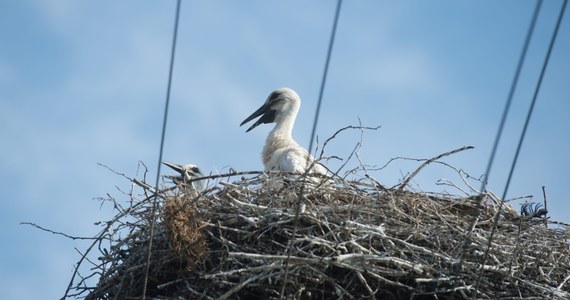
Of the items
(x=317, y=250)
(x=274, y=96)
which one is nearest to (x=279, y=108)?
(x=274, y=96)

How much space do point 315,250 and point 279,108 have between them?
3.24 metres

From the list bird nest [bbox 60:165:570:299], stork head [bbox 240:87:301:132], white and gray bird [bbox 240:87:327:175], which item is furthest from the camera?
stork head [bbox 240:87:301:132]

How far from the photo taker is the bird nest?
4.88m

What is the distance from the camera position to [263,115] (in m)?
8.17

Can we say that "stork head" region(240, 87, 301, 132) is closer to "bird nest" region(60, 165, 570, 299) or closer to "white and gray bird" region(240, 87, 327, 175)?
"white and gray bird" region(240, 87, 327, 175)

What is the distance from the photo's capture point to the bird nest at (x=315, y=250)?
4875 millimetres

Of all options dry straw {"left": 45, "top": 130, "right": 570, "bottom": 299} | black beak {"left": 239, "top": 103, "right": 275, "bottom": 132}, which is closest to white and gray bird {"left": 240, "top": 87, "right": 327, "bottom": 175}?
black beak {"left": 239, "top": 103, "right": 275, "bottom": 132}

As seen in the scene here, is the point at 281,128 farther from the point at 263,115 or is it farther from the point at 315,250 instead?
the point at 315,250

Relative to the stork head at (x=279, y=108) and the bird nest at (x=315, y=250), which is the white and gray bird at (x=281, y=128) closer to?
the stork head at (x=279, y=108)

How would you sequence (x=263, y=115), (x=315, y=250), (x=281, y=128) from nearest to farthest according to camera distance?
1. (x=315, y=250)
2. (x=281, y=128)
3. (x=263, y=115)

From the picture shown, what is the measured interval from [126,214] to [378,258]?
62.4 inches

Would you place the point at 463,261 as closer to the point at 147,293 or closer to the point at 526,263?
the point at 526,263

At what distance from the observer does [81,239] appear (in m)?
5.42

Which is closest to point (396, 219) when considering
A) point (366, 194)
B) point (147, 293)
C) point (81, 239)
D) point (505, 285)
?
point (366, 194)
